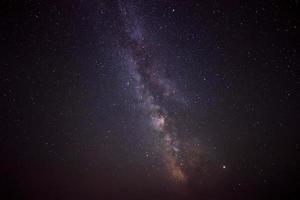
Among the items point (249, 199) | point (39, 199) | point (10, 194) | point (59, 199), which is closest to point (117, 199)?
point (59, 199)

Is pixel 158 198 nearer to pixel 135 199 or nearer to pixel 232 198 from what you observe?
pixel 135 199

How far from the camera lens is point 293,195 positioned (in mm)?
19453

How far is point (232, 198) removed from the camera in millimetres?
19750

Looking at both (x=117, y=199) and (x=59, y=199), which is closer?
(x=59, y=199)

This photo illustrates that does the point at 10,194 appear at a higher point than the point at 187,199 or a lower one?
lower

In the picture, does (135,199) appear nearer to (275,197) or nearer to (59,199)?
(59,199)

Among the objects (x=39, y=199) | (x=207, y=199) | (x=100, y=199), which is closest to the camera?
(x=39, y=199)

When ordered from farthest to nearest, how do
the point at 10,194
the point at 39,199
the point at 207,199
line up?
the point at 207,199
the point at 39,199
the point at 10,194

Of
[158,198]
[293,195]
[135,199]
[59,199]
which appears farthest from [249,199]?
[59,199]

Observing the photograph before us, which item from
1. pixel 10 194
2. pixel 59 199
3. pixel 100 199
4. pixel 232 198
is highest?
pixel 232 198

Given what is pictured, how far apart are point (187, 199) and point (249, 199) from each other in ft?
16.3

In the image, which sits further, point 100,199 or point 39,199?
point 100,199

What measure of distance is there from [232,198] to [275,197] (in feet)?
11.4

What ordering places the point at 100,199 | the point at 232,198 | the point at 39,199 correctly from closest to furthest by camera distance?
the point at 39,199 < the point at 100,199 < the point at 232,198
